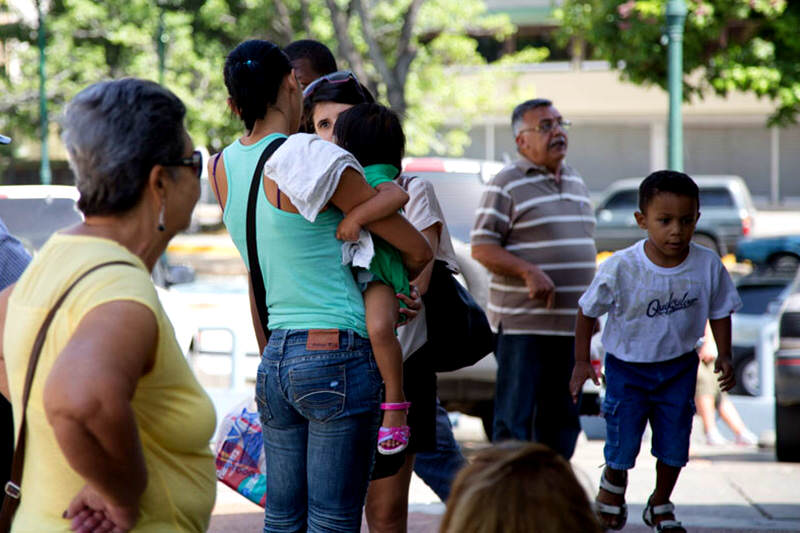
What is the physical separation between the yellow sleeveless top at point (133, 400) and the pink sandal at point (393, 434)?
1.09m

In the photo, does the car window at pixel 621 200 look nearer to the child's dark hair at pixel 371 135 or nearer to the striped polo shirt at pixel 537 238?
the striped polo shirt at pixel 537 238

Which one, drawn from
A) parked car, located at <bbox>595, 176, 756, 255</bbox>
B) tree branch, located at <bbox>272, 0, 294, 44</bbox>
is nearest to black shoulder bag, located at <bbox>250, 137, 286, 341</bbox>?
tree branch, located at <bbox>272, 0, 294, 44</bbox>

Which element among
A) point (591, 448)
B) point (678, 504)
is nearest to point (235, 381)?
point (591, 448)

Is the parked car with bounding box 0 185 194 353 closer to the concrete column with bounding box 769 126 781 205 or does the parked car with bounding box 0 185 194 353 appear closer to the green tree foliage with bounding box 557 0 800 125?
the green tree foliage with bounding box 557 0 800 125

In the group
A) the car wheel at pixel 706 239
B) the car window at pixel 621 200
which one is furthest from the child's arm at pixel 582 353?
the car window at pixel 621 200

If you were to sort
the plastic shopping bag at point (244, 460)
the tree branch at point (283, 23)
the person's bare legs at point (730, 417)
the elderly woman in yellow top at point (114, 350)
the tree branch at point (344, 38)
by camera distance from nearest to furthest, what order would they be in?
the elderly woman in yellow top at point (114, 350), the plastic shopping bag at point (244, 460), the person's bare legs at point (730, 417), the tree branch at point (344, 38), the tree branch at point (283, 23)

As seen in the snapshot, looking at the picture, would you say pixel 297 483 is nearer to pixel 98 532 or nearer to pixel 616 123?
pixel 98 532

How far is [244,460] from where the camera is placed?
152 inches

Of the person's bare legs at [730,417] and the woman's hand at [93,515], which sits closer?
the woman's hand at [93,515]

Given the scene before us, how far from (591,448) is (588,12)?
33.9 feet

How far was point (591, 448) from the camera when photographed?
331 inches

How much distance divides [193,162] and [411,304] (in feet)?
4.60

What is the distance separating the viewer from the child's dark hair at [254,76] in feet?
10.9

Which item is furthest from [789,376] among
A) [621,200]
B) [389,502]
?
[621,200]
